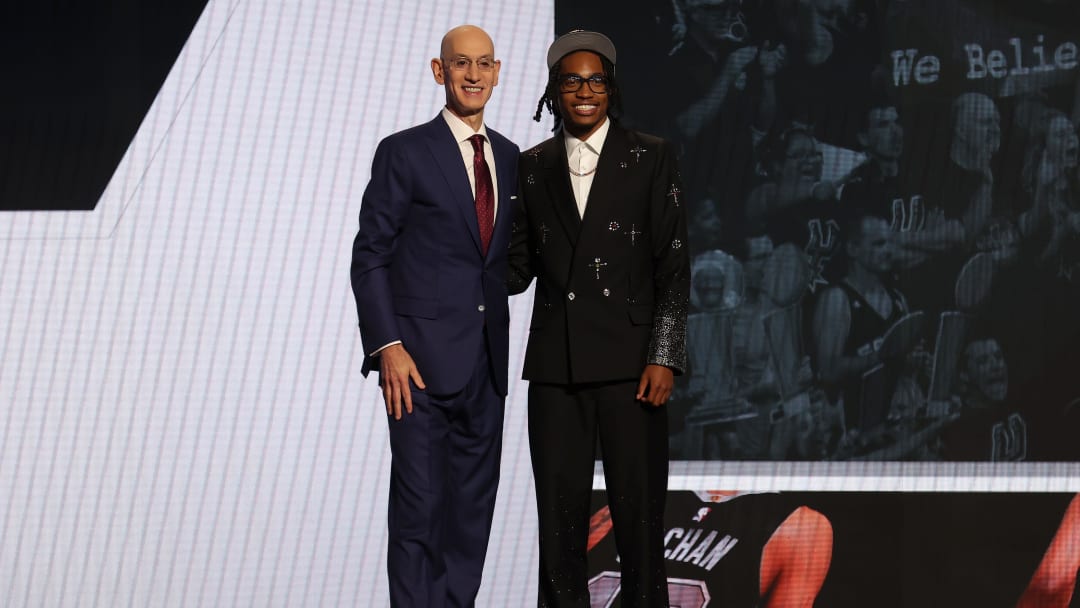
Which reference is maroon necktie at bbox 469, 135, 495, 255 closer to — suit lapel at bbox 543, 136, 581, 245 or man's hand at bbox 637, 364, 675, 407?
suit lapel at bbox 543, 136, 581, 245

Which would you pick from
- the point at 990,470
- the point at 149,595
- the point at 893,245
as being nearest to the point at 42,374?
the point at 149,595

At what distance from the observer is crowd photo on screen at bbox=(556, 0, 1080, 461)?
9.74 ft

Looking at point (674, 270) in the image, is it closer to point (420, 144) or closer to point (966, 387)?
point (420, 144)

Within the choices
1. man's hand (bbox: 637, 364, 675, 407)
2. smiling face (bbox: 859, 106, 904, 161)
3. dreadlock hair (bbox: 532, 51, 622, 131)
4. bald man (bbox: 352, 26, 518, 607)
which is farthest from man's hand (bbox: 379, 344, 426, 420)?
smiling face (bbox: 859, 106, 904, 161)

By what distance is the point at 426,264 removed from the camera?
7.30 feet

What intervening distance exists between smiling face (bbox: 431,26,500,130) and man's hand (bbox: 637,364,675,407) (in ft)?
2.10

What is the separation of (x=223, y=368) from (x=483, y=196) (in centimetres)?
108

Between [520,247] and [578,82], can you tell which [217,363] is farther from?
[578,82]

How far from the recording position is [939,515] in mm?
2996

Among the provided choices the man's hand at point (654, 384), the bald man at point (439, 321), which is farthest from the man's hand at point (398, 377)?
the man's hand at point (654, 384)

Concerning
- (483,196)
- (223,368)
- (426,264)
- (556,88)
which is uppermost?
(556,88)

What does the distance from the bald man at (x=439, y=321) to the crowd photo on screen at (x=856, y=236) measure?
0.84 m

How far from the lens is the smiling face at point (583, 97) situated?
214 centimetres

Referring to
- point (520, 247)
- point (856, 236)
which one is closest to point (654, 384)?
point (520, 247)
